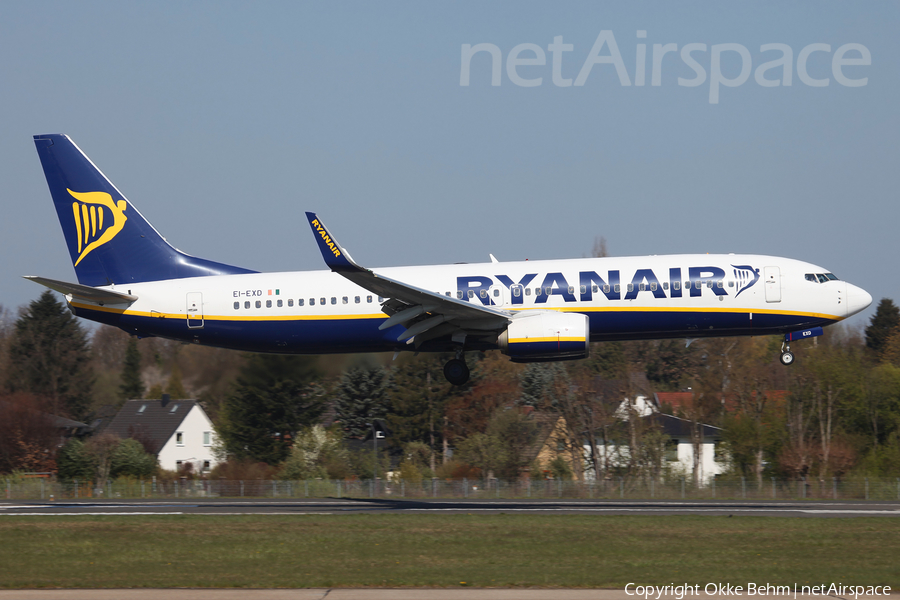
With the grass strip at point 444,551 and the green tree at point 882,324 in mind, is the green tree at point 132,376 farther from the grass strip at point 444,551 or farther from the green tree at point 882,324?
the green tree at point 882,324

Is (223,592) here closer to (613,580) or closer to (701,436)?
(613,580)

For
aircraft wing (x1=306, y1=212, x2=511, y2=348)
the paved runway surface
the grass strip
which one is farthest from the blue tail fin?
the grass strip

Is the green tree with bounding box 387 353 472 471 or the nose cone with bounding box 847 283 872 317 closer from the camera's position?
the nose cone with bounding box 847 283 872 317

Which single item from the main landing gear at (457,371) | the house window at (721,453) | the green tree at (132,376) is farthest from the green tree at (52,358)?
the main landing gear at (457,371)

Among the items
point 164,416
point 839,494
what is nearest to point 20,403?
point 164,416

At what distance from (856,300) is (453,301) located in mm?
14458

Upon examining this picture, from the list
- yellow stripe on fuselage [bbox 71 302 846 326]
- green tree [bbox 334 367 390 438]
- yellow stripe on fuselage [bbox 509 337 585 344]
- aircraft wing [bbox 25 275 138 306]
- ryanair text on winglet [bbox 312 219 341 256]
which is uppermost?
ryanair text on winglet [bbox 312 219 341 256]

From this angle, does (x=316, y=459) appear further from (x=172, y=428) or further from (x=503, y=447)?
(x=172, y=428)

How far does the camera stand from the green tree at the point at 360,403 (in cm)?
7988

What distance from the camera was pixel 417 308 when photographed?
31109 mm

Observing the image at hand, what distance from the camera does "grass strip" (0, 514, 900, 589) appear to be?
18.3 metres

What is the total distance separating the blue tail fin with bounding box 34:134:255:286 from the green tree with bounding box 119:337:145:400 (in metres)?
53.9

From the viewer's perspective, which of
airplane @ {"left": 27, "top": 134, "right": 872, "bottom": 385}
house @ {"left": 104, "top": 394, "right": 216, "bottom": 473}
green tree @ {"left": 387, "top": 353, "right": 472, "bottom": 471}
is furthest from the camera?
house @ {"left": 104, "top": 394, "right": 216, "bottom": 473}

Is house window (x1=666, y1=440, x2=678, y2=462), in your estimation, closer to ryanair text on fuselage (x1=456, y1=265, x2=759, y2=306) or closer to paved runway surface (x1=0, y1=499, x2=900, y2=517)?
paved runway surface (x1=0, y1=499, x2=900, y2=517)
